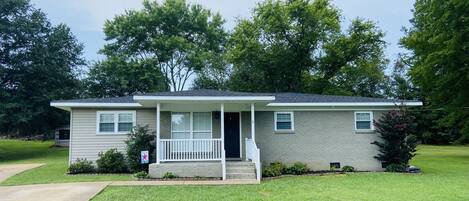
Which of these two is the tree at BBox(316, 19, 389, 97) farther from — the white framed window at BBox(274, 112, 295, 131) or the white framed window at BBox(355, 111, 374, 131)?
the white framed window at BBox(274, 112, 295, 131)

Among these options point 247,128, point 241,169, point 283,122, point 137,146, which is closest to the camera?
point 241,169

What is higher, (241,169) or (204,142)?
(204,142)

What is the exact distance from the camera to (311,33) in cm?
3578

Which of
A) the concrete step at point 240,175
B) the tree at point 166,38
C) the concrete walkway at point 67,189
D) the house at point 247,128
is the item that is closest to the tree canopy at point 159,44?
the tree at point 166,38

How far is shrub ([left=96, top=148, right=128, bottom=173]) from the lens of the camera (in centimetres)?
1560

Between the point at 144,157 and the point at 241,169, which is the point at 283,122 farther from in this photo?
the point at 144,157

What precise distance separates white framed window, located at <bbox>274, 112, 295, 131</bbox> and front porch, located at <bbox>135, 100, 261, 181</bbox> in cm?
124

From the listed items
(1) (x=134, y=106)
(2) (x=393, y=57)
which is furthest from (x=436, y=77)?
(2) (x=393, y=57)

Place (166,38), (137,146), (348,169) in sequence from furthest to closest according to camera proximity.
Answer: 1. (166,38)
2. (348,169)
3. (137,146)

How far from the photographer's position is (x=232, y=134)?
55.4 feet

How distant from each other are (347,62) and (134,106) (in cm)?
2558

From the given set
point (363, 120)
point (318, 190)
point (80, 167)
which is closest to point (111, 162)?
point (80, 167)

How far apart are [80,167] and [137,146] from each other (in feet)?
7.97

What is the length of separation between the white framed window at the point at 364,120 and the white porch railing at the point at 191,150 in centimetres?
640
